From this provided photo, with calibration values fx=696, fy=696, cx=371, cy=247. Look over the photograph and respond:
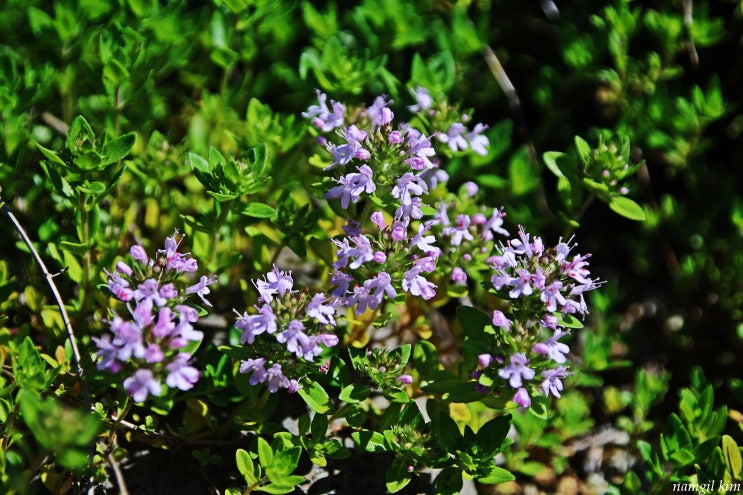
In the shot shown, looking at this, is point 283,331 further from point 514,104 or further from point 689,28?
point 689,28

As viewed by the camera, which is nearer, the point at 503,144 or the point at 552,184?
the point at 503,144

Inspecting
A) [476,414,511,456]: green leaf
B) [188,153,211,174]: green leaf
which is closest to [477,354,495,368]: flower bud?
[476,414,511,456]: green leaf

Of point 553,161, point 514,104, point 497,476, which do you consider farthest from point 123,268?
point 514,104

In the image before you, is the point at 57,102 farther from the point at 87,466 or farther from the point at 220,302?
the point at 87,466

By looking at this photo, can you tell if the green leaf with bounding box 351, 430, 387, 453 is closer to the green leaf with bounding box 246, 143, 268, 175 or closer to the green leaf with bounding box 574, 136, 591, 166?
the green leaf with bounding box 246, 143, 268, 175

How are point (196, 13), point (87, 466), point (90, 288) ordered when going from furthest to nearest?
point (196, 13) → point (90, 288) → point (87, 466)

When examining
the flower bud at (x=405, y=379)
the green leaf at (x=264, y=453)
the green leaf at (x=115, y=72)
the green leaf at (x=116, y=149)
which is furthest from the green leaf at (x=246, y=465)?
the green leaf at (x=115, y=72)

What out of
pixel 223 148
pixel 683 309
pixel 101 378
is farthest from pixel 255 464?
pixel 683 309

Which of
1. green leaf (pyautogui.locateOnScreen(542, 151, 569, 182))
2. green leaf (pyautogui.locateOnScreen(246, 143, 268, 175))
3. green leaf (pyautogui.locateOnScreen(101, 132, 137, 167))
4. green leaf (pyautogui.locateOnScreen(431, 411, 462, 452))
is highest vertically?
green leaf (pyautogui.locateOnScreen(101, 132, 137, 167))
